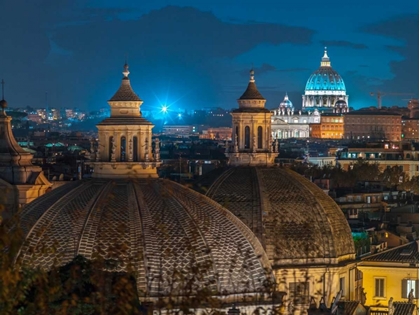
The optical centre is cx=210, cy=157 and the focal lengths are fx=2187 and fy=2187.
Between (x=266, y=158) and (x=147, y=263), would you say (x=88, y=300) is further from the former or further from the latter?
(x=266, y=158)

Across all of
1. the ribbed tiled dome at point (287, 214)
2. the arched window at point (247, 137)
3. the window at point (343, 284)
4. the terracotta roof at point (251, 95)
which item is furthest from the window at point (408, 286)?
the terracotta roof at point (251, 95)

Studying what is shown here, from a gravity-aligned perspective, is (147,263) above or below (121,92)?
below

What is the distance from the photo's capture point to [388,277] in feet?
158

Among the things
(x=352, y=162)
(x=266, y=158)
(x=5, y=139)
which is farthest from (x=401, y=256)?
(x=352, y=162)

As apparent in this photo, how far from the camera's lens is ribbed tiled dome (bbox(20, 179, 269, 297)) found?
33469mm

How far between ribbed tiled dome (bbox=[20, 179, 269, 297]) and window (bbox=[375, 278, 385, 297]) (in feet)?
31.9

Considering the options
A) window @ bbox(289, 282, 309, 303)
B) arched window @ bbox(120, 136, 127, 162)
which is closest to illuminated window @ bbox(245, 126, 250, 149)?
arched window @ bbox(120, 136, 127, 162)

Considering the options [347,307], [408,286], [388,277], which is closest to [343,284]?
[408,286]

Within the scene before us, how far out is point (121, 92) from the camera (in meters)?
42.4

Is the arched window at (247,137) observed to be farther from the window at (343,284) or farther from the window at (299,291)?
the window at (299,291)

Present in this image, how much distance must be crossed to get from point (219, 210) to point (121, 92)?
18.0ft

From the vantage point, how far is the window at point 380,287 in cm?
4784

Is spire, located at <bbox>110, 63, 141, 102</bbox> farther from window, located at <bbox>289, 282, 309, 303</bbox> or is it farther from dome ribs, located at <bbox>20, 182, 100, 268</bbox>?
window, located at <bbox>289, 282, 309, 303</bbox>

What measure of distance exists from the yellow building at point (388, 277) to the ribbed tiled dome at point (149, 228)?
30.9ft
